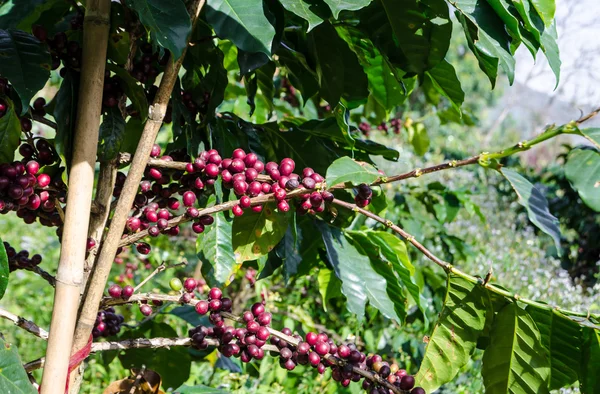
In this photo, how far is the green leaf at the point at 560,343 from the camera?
0.82 meters

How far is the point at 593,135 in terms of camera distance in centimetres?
66

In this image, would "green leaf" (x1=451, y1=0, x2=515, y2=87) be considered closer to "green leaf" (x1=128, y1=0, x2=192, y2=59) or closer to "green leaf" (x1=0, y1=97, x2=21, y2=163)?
"green leaf" (x1=128, y1=0, x2=192, y2=59)

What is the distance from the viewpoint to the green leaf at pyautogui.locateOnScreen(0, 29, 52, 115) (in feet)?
2.32

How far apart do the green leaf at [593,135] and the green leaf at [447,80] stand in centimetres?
35

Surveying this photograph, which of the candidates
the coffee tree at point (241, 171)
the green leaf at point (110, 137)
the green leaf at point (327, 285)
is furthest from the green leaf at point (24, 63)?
the green leaf at point (327, 285)

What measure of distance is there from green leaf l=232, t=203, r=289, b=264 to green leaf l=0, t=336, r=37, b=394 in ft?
1.19

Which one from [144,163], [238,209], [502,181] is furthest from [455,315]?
[502,181]

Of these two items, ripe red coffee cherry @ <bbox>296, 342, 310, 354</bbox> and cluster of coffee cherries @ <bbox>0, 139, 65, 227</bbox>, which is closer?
cluster of coffee cherries @ <bbox>0, 139, 65, 227</bbox>

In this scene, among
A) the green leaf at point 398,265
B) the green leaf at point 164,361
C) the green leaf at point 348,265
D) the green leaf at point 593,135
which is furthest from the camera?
the green leaf at point 164,361

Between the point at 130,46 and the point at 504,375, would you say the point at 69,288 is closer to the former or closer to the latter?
the point at 130,46

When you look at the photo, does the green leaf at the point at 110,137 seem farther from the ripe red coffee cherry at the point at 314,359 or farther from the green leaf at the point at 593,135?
the green leaf at the point at 593,135

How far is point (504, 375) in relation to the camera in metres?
0.85

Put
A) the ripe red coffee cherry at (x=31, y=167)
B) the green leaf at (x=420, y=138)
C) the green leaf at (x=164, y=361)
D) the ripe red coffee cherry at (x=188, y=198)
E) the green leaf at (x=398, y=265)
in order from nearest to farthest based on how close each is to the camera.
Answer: the ripe red coffee cherry at (x=31, y=167) → the ripe red coffee cherry at (x=188, y=198) → the green leaf at (x=398, y=265) → the green leaf at (x=164, y=361) → the green leaf at (x=420, y=138)

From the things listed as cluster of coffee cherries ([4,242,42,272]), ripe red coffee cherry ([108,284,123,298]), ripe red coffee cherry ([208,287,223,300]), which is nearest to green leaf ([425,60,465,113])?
ripe red coffee cherry ([208,287,223,300])
